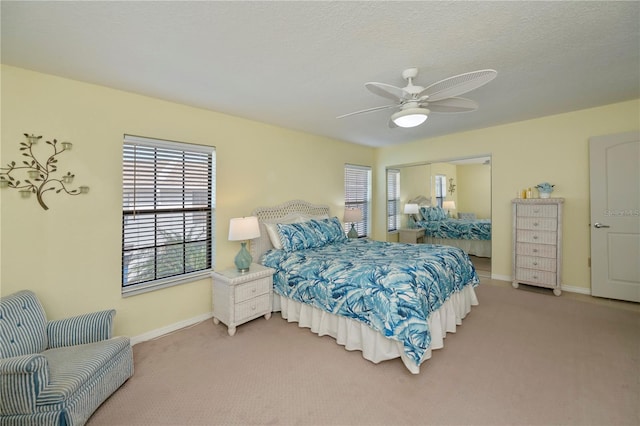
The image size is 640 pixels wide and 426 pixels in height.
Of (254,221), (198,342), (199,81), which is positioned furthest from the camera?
(254,221)

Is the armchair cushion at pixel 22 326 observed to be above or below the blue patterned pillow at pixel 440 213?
below

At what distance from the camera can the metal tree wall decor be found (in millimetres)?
2097

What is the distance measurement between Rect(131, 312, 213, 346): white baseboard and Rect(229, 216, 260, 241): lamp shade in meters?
1.04

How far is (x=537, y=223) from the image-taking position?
3777 millimetres

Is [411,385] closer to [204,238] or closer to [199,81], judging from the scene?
[204,238]

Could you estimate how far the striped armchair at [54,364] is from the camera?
4.69 feet

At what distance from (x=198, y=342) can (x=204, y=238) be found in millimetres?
1169

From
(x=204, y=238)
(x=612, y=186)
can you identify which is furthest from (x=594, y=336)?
(x=204, y=238)

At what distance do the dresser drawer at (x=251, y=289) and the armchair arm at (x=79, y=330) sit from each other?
1.06 m

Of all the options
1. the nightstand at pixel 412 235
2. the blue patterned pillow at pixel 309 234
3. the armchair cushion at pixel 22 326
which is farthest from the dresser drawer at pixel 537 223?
the armchair cushion at pixel 22 326

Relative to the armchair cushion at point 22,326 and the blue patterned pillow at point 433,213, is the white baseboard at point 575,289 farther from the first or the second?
the armchair cushion at point 22,326

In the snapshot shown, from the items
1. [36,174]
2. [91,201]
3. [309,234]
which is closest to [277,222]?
[309,234]

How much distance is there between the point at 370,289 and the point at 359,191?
11.8ft

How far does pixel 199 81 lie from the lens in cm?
246
